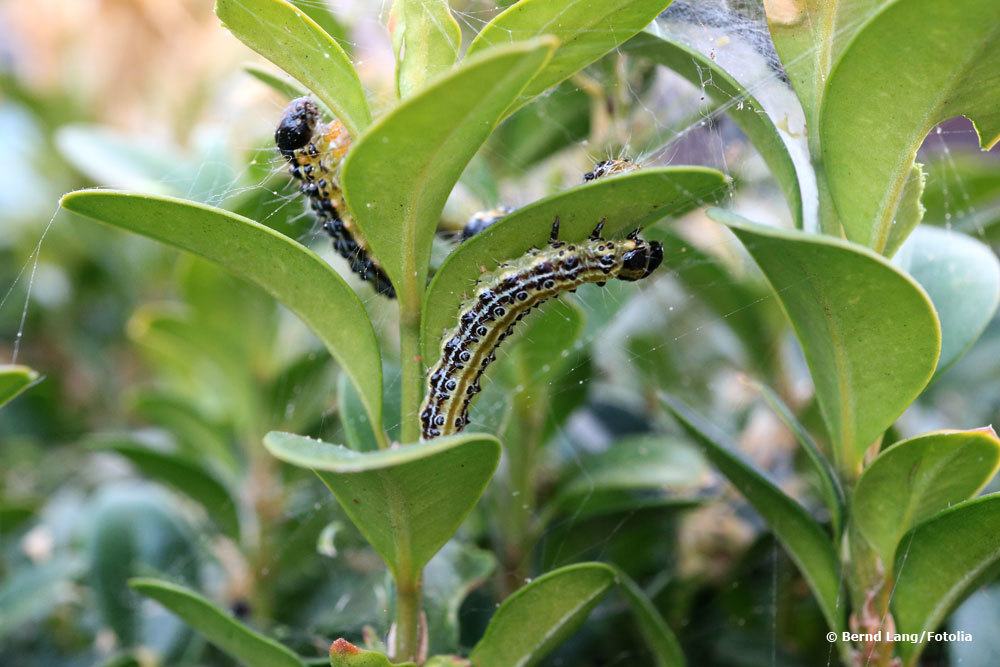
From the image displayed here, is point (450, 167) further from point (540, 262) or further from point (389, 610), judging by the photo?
point (389, 610)

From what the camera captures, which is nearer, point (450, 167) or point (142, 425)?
point (450, 167)

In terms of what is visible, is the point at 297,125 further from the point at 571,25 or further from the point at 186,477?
the point at 186,477

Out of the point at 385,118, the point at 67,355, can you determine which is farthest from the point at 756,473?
the point at 67,355

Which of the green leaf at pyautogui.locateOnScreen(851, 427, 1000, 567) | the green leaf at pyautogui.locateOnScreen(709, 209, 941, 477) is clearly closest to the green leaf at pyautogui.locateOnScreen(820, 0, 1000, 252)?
the green leaf at pyautogui.locateOnScreen(709, 209, 941, 477)

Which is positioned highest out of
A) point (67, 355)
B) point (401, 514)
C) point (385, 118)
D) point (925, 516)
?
point (67, 355)

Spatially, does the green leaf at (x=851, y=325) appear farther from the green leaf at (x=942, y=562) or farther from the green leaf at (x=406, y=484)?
the green leaf at (x=406, y=484)

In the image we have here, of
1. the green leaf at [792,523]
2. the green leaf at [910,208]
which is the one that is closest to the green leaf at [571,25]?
the green leaf at [910,208]
